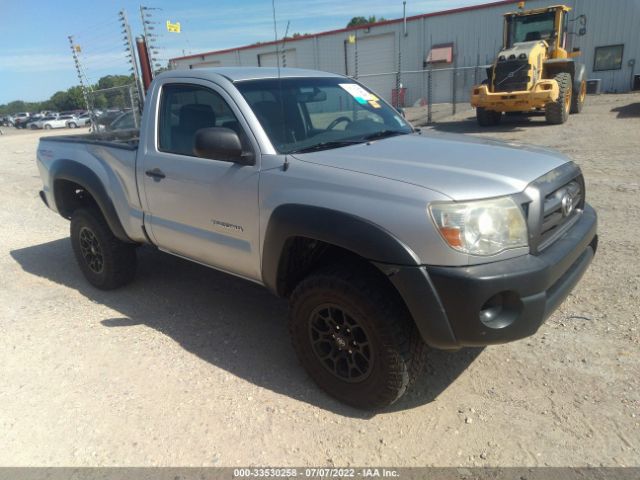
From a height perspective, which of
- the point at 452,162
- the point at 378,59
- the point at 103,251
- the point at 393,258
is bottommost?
the point at 103,251

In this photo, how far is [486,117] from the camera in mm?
14062

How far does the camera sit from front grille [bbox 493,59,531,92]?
12.5 meters

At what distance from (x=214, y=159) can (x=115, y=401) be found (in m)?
1.65

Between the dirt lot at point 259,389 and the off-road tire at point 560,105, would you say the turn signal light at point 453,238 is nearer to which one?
the dirt lot at point 259,389

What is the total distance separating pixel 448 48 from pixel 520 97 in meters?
15.2

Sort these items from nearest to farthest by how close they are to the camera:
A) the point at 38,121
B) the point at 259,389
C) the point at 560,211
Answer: the point at 560,211 → the point at 259,389 → the point at 38,121

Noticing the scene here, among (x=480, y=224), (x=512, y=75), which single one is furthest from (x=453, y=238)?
(x=512, y=75)

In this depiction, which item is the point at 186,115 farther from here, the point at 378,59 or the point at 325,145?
the point at 378,59

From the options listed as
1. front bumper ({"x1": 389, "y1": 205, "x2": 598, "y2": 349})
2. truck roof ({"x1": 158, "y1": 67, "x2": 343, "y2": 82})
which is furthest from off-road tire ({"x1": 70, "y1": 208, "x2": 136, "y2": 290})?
front bumper ({"x1": 389, "y1": 205, "x2": 598, "y2": 349})

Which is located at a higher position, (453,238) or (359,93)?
(359,93)

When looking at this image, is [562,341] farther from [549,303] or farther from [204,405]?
[204,405]

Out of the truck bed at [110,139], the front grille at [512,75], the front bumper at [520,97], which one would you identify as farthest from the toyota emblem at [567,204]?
the front grille at [512,75]

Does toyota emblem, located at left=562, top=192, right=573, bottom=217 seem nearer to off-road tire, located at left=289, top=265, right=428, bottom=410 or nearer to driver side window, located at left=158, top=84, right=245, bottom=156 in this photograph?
off-road tire, located at left=289, top=265, right=428, bottom=410

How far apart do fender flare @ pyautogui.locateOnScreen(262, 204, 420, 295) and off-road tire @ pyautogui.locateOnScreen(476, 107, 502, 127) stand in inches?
493
